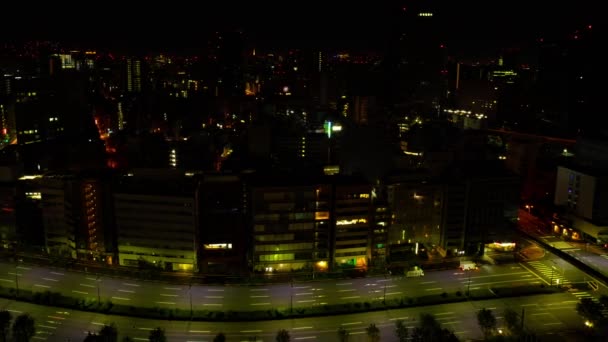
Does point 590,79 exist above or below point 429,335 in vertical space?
above

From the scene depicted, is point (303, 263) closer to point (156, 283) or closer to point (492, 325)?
point (156, 283)

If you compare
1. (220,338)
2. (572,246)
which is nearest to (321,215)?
(220,338)

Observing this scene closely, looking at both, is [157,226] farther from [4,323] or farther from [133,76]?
[133,76]

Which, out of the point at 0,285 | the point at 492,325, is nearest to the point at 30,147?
the point at 0,285

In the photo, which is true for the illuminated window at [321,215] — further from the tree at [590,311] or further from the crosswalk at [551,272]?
the tree at [590,311]

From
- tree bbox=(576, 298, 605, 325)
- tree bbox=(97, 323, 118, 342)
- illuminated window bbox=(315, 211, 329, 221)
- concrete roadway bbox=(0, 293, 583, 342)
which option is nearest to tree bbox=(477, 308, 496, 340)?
concrete roadway bbox=(0, 293, 583, 342)
